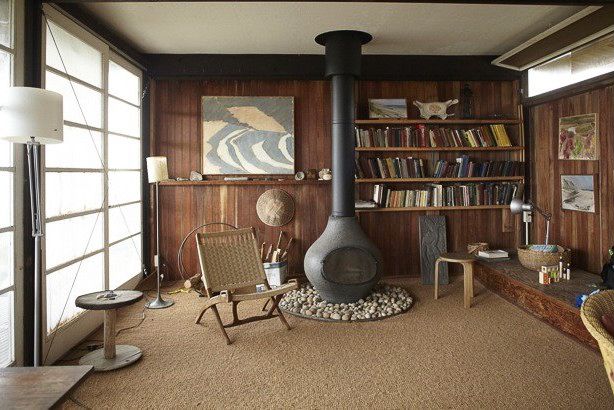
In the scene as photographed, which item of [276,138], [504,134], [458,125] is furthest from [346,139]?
[504,134]

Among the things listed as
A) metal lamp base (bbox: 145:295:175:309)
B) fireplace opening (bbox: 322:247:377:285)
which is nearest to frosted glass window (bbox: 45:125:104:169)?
metal lamp base (bbox: 145:295:175:309)

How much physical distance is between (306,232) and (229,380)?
111 inches

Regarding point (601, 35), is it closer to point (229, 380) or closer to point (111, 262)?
point (229, 380)

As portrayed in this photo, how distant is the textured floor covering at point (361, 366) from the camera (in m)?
2.61

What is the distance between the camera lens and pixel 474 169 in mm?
5477

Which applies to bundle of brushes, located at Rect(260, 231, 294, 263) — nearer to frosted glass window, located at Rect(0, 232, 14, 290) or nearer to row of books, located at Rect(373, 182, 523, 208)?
row of books, located at Rect(373, 182, 523, 208)

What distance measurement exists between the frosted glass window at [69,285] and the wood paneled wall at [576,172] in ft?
16.1

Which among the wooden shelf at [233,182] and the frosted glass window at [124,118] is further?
the wooden shelf at [233,182]

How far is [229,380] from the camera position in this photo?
113 inches

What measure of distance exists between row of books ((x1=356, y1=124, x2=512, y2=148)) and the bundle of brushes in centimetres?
152

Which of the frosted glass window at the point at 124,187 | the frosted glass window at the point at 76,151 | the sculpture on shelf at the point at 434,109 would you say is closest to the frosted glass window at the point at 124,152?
the frosted glass window at the point at 124,187

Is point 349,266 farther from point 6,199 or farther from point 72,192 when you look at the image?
point 6,199

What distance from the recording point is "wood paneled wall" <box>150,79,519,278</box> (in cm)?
541

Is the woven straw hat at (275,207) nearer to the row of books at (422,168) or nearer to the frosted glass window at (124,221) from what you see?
the row of books at (422,168)
